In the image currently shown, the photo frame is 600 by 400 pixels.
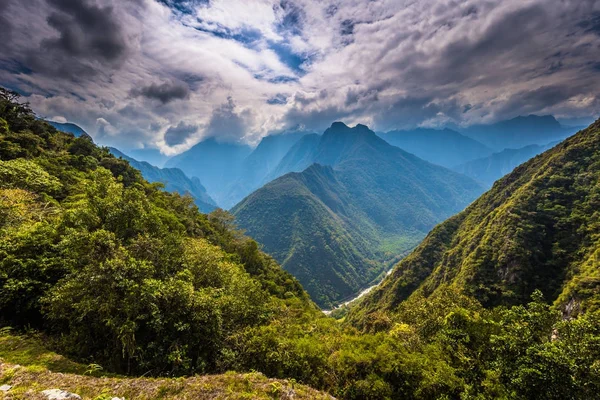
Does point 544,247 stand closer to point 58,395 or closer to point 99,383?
point 99,383

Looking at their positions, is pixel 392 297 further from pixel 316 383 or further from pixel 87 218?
pixel 87 218

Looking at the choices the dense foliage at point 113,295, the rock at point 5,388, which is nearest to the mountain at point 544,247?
the dense foliage at point 113,295

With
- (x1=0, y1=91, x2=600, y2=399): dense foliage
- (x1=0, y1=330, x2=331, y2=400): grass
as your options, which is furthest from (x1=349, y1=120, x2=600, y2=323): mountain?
(x1=0, y1=330, x2=331, y2=400): grass

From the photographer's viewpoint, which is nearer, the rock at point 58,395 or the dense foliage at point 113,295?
the rock at point 58,395

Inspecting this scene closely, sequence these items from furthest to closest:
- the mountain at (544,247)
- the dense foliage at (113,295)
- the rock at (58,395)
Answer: the mountain at (544,247)
the dense foliage at (113,295)
the rock at (58,395)

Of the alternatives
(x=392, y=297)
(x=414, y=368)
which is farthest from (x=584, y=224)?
(x=414, y=368)

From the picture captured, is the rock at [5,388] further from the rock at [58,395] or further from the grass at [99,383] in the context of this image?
the rock at [58,395]

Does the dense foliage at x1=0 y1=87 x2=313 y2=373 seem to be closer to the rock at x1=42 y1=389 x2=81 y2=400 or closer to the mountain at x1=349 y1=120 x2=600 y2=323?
the rock at x1=42 y1=389 x2=81 y2=400
